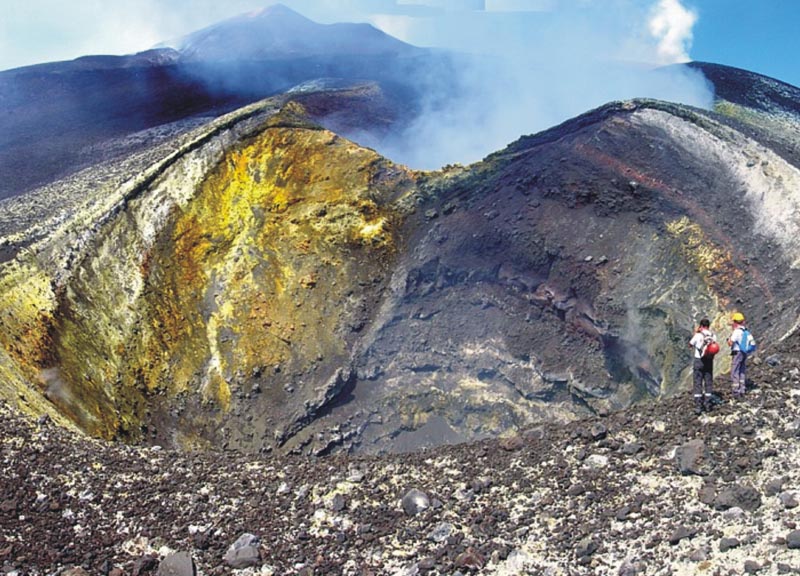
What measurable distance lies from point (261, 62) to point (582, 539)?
39.2 metres

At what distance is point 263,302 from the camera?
68.7ft

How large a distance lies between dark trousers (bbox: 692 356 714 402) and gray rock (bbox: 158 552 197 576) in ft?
27.8

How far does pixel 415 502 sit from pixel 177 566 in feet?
12.2

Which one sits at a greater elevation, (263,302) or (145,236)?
(145,236)

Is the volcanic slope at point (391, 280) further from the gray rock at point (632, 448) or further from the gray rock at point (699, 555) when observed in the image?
the gray rock at point (699, 555)

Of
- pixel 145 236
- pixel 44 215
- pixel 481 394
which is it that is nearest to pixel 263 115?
pixel 145 236

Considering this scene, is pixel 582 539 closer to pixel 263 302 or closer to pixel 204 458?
pixel 204 458

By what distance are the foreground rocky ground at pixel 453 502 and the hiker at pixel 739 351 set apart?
0.95 feet

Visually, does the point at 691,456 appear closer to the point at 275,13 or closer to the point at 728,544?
the point at 728,544

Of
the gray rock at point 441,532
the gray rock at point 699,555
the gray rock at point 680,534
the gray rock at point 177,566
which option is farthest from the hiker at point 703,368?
the gray rock at point 177,566

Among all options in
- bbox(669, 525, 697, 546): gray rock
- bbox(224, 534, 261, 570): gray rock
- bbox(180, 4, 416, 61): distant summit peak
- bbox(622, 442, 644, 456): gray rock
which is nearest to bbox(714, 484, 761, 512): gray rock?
bbox(669, 525, 697, 546): gray rock

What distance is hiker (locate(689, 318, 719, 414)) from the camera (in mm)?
11250

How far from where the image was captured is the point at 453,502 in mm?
10977

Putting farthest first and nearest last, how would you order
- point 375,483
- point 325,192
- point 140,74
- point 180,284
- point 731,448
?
1. point 140,74
2. point 325,192
3. point 180,284
4. point 375,483
5. point 731,448
